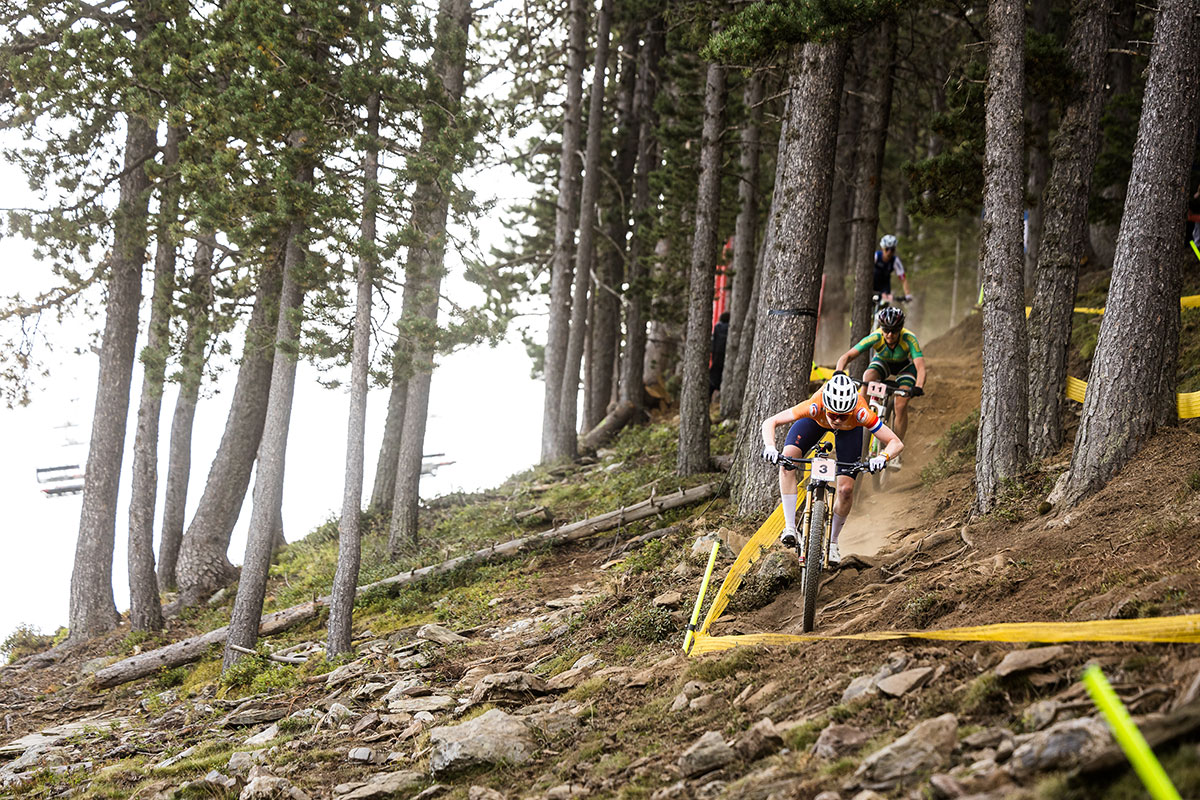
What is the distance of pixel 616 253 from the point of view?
2492cm

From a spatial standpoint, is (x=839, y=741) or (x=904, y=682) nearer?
(x=839, y=741)

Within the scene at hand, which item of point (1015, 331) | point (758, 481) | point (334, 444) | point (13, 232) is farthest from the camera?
point (334, 444)

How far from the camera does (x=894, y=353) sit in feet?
35.9

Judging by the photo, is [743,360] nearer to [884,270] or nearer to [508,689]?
[884,270]

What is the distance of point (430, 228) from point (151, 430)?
23.9 feet

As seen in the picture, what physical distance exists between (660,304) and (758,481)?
447 inches

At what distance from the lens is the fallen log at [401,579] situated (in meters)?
13.3

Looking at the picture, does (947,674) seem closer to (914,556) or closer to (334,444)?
(914,556)

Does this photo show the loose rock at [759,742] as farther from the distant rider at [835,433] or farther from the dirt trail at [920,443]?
the dirt trail at [920,443]

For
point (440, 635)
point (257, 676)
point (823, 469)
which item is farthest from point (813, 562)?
point (257, 676)

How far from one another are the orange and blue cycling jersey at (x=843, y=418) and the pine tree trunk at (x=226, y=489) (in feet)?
38.5

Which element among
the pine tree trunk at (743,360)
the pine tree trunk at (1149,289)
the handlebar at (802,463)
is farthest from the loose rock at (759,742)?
the pine tree trunk at (743,360)

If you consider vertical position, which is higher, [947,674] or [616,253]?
[616,253]

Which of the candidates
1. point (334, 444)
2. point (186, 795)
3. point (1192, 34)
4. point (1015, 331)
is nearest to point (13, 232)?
point (186, 795)
